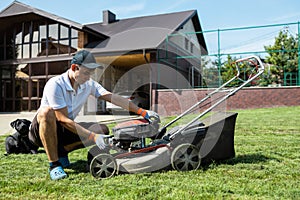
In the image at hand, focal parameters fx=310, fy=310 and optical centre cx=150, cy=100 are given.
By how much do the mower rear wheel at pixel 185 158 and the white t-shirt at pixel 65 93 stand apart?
1015mm

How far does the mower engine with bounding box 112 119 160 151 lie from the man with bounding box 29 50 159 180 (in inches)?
5.2

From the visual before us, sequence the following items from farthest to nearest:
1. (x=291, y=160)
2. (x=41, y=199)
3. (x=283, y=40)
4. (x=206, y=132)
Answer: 1. (x=283, y=40)
2. (x=291, y=160)
3. (x=206, y=132)
4. (x=41, y=199)

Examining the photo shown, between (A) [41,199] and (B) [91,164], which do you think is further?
(B) [91,164]

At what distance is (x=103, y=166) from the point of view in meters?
2.78

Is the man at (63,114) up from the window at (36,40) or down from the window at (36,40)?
down

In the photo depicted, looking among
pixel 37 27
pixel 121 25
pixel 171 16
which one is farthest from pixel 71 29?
pixel 171 16

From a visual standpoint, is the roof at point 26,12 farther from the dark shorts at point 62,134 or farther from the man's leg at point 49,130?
the man's leg at point 49,130

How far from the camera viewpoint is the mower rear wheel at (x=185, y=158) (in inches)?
112

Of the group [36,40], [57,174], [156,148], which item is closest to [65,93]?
[57,174]

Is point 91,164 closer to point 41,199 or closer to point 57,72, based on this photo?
point 41,199

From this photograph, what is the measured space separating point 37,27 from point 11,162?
13.7 metres

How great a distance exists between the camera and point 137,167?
280 cm

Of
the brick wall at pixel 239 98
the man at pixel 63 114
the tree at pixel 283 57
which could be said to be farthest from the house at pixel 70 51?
the man at pixel 63 114

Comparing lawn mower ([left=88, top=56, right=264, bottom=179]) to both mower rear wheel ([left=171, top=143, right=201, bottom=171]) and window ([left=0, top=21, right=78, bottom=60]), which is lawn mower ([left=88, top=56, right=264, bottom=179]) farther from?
window ([left=0, top=21, right=78, bottom=60])
